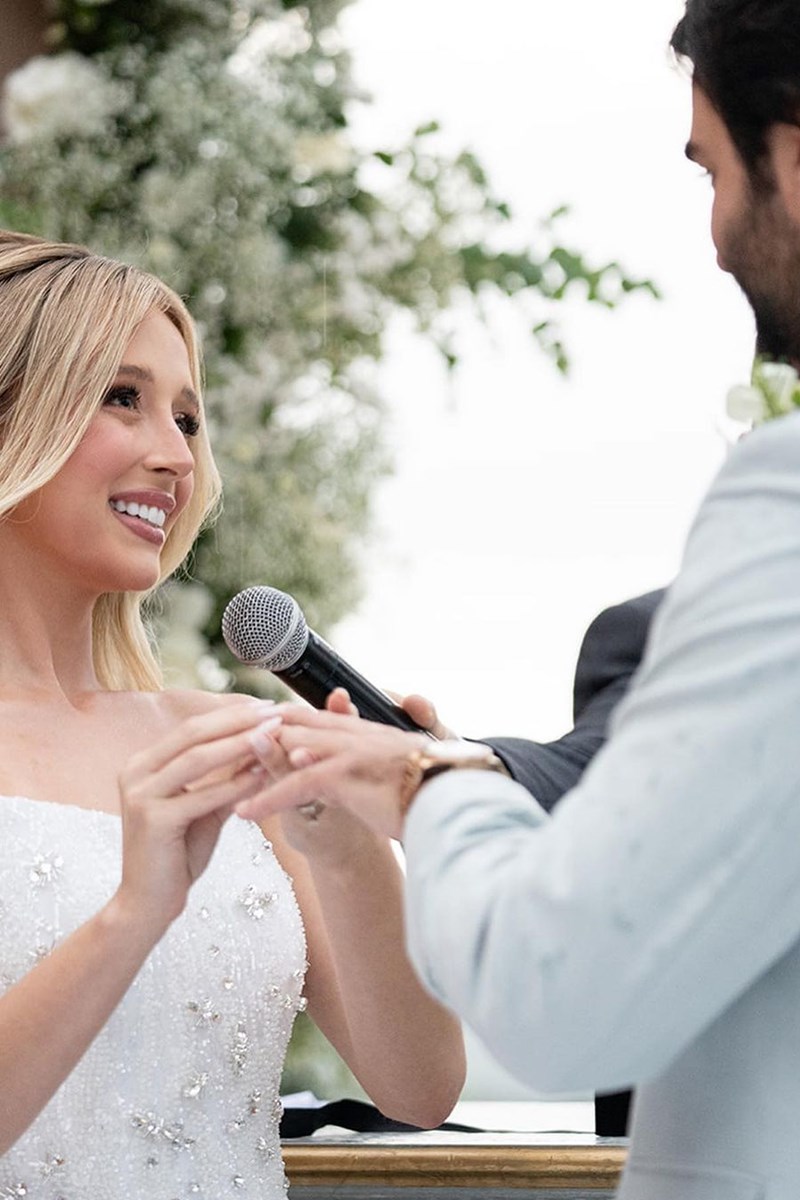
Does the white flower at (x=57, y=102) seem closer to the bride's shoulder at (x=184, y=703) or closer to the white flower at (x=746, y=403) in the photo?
the bride's shoulder at (x=184, y=703)

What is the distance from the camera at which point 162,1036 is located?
1.72 meters

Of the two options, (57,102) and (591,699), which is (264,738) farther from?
(57,102)

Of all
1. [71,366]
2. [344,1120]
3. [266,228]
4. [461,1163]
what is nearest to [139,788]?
[71,366]

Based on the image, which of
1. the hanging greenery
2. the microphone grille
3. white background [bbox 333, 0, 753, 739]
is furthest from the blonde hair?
white background [bbox 333, 0, 753, 739]

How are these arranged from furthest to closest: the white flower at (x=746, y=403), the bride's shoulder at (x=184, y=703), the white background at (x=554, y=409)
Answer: the white background at (x=554, y=409) < the bride's shoulder at (x=184, y=703) < the white flower at (x=746, y=403)

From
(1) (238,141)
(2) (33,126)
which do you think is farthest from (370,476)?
(2) (33,126)

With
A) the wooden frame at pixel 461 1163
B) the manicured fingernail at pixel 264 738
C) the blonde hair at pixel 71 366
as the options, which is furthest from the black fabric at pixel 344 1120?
the manicured fingernail at pixel 264 738

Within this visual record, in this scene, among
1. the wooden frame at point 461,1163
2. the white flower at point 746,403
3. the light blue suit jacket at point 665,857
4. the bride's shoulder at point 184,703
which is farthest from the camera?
the bride's shoulder at point 184,703

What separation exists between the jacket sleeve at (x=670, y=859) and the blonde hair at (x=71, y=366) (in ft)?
3.69

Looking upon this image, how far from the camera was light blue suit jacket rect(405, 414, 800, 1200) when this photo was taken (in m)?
0.75

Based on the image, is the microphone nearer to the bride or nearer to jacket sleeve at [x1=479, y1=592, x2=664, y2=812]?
the bride

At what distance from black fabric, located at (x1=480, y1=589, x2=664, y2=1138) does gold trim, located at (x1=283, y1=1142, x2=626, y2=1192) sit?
0.47 m

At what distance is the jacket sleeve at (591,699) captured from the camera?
1610 mm

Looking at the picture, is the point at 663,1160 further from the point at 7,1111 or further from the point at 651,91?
the point at 651,91
